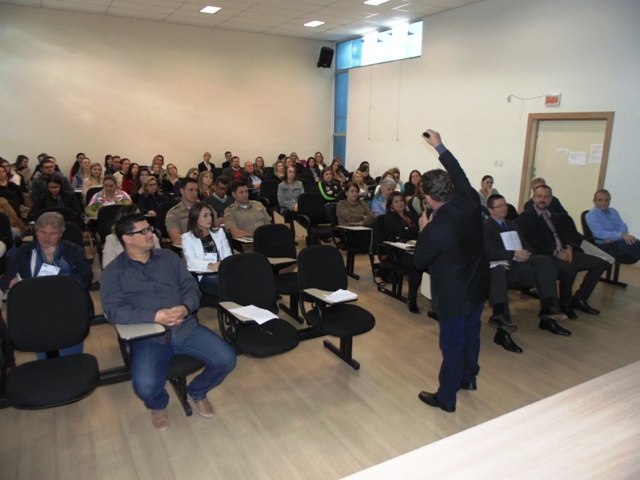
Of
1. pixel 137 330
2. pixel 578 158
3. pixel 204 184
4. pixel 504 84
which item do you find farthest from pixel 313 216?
pixel 504 84

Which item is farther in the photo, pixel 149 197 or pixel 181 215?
pixel 149 197

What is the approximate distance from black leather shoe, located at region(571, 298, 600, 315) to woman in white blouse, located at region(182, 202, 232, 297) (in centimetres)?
361

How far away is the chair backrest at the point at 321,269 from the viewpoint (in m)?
3.43

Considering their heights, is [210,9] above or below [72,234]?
above

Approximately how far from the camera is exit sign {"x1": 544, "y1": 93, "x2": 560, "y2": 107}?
7.40m

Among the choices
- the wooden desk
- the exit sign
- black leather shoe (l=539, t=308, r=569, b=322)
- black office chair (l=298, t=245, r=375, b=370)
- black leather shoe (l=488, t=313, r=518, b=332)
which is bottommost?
black leather shoe (l=539, t=308, r=569, b=322)

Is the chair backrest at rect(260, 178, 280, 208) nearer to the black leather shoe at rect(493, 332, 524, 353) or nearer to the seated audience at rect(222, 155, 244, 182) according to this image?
the seated audience at rect(222, 155, 244, 182)

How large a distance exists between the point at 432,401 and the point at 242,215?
9.73ft

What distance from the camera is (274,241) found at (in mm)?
4383

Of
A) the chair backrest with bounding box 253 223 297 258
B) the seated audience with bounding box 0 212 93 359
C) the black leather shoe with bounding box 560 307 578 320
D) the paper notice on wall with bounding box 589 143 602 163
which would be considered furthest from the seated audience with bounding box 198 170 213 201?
the paper notice on wall with bounding box 589 143 602 163

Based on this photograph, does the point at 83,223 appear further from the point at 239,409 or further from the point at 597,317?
the point at 597,317

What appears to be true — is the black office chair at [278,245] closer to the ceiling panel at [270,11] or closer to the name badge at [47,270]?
the name badge at [47,270]

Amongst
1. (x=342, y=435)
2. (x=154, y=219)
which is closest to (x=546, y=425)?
(x=342, y=435)

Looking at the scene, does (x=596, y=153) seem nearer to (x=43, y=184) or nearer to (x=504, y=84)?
(x=504, y=84)
